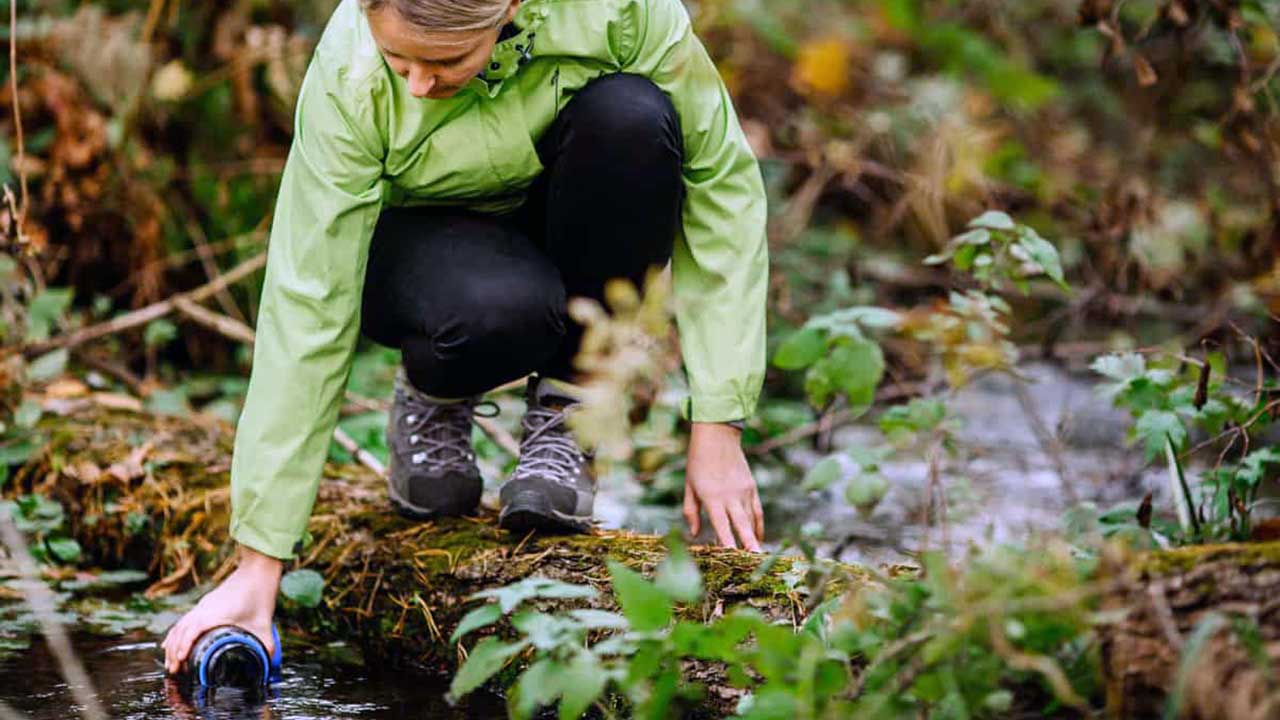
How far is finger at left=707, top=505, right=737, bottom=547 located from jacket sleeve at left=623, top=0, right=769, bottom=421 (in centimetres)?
14

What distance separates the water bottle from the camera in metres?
2.08

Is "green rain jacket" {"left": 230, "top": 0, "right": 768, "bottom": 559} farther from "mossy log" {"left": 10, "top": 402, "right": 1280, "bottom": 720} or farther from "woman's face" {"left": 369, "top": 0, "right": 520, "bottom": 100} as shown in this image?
"mossy log" {"left": 10, "top": 402, "right": 1280, "bottom": 720}

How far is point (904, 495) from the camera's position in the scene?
3.59 m

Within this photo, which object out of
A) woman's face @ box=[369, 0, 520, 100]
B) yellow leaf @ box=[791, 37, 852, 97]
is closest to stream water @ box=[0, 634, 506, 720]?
woman's face @ box=[369, 0, 520, 100]

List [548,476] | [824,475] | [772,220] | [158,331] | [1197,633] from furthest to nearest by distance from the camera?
[772,220] < [158,331] < [824,475] < [548,476] < [1197,633]

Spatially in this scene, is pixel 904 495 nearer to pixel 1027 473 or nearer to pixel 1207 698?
pixel 1027 473

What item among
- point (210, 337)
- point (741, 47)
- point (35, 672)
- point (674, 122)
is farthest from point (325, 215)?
point (741, 47)

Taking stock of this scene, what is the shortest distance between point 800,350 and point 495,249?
743 millimetres

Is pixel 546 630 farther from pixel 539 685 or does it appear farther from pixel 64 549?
pixel 64 549

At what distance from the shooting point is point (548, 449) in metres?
2.41

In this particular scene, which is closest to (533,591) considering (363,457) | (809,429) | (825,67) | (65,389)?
A: (363,457)

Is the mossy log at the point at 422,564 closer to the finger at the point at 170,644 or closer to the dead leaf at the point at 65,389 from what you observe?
the dead leaf at the point at 65,389

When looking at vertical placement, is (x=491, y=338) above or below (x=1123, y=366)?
above

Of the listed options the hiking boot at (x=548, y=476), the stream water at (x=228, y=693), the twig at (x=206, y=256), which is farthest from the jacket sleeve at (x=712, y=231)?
the twig at (x=206, y=256)
